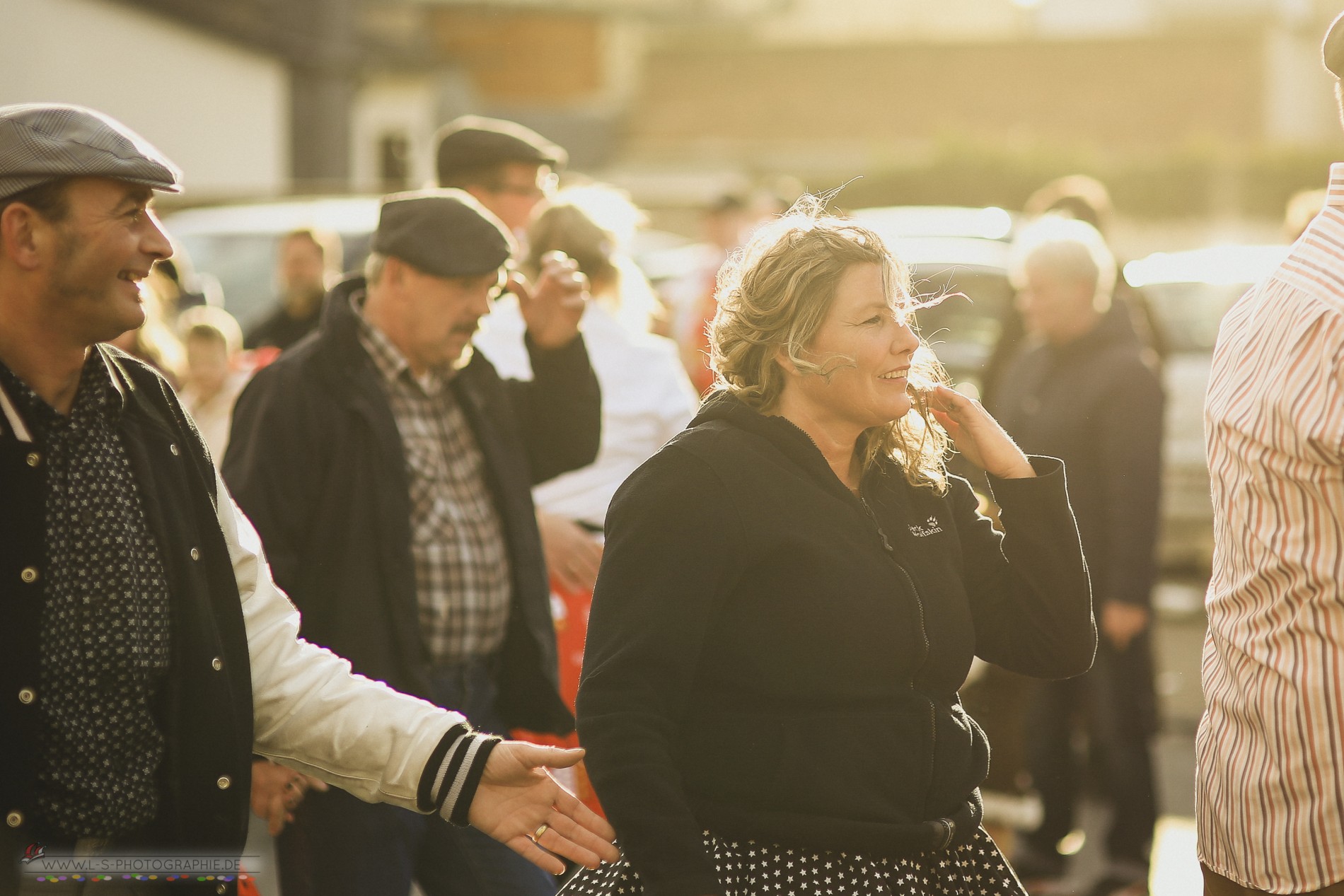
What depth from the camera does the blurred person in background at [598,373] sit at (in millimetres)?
4594

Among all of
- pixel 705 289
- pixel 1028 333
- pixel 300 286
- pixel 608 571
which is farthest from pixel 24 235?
pixel 705 289

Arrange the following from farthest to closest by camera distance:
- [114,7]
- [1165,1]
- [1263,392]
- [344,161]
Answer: [1165,1] < [344,161] < [114,7] < [1263,392]

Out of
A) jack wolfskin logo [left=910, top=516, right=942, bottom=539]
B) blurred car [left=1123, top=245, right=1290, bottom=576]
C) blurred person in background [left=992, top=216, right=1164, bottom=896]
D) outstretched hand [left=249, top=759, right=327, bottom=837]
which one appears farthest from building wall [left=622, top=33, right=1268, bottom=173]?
jack wolfskin logo [left=910, top=516, right=942, bottom=539]

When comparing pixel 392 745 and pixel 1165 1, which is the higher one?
pixel 1165 1

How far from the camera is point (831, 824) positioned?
2.65m

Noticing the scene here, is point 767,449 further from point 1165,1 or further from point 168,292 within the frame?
point 1165,1

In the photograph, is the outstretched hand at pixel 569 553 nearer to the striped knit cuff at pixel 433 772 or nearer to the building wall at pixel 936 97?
the striped knit cuff at pixel 433 772

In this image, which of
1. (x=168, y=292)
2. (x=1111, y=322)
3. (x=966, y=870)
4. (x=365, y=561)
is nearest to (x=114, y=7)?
(x=168, y=292)

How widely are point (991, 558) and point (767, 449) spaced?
53cm

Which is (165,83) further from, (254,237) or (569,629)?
(569,629)

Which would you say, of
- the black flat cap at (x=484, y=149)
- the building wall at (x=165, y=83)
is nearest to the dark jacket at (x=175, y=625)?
the black flat cap at (x=484, y=149)

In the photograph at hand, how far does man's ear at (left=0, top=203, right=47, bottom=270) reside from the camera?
2.48m

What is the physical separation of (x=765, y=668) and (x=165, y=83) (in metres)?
18.4

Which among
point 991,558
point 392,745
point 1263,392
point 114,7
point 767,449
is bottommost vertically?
point 392,745
